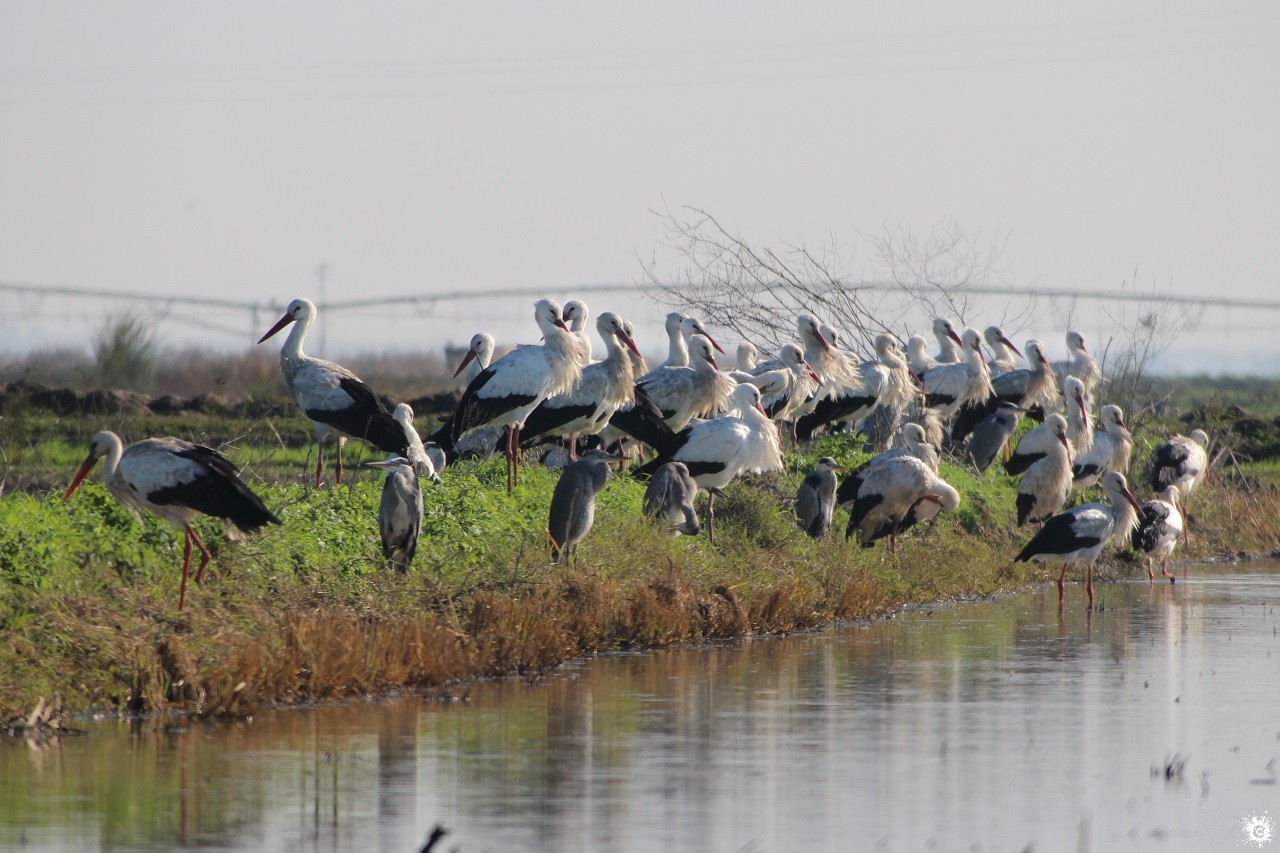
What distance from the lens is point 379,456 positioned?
23.0 meters

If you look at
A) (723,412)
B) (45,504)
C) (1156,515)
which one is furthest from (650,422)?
(45,504)

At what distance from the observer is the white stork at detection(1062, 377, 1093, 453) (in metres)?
21.2

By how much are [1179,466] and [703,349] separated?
5.64 m

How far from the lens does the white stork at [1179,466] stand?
20703 millimetres

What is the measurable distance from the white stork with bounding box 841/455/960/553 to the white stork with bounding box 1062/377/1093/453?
190 inches

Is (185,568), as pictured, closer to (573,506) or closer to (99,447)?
(99,447)

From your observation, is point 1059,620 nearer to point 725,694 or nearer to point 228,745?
point 725,694

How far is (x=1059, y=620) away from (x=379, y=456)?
979 centimetres

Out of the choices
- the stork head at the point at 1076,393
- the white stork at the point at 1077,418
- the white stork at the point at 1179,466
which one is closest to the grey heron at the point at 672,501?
the white stork at the point at 1077,418

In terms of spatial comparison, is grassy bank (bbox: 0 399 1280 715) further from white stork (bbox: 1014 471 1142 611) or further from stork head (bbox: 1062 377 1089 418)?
stork head (bbox: 1062 377 1089 418)

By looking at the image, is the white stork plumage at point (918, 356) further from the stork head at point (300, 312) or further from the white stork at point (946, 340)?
the stork head at point (300, 312)

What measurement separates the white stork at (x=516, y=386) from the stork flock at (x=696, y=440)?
0.02m

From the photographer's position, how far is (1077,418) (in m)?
21.6

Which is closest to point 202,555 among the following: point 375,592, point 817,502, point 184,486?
point 184,486
